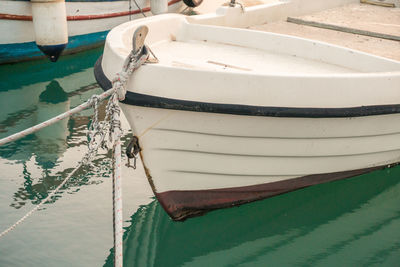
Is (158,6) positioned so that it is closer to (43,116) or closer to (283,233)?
(43,116)

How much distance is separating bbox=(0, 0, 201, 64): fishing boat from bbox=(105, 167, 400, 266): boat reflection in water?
4.17m

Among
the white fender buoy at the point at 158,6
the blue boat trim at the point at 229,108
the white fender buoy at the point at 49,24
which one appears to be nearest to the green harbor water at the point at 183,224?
the blue boat trim at the point at 229,108

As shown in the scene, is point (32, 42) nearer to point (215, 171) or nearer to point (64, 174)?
point (64, 174)

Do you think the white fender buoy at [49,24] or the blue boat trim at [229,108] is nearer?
the blue boat trim at [229,108]

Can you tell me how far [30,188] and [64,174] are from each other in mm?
344

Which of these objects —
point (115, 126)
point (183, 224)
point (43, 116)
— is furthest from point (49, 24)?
point (115, 126)

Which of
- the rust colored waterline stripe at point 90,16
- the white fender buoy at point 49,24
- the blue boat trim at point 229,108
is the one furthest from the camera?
the rust colored waterline stripe at point 90,16

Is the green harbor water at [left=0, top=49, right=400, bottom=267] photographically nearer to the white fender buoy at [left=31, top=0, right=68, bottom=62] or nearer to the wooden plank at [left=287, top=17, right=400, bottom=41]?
the wooden plank at [left=287, top=17, right=400, bottom=41]

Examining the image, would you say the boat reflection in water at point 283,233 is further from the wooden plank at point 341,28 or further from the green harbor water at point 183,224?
the wooden plank at point 341,28

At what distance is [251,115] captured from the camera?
354cm

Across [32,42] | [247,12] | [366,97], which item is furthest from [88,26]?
[366,97]

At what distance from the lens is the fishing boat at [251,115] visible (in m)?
3.46

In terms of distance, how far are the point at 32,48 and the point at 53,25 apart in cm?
85

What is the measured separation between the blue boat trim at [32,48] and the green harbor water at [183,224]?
10.3 feet
